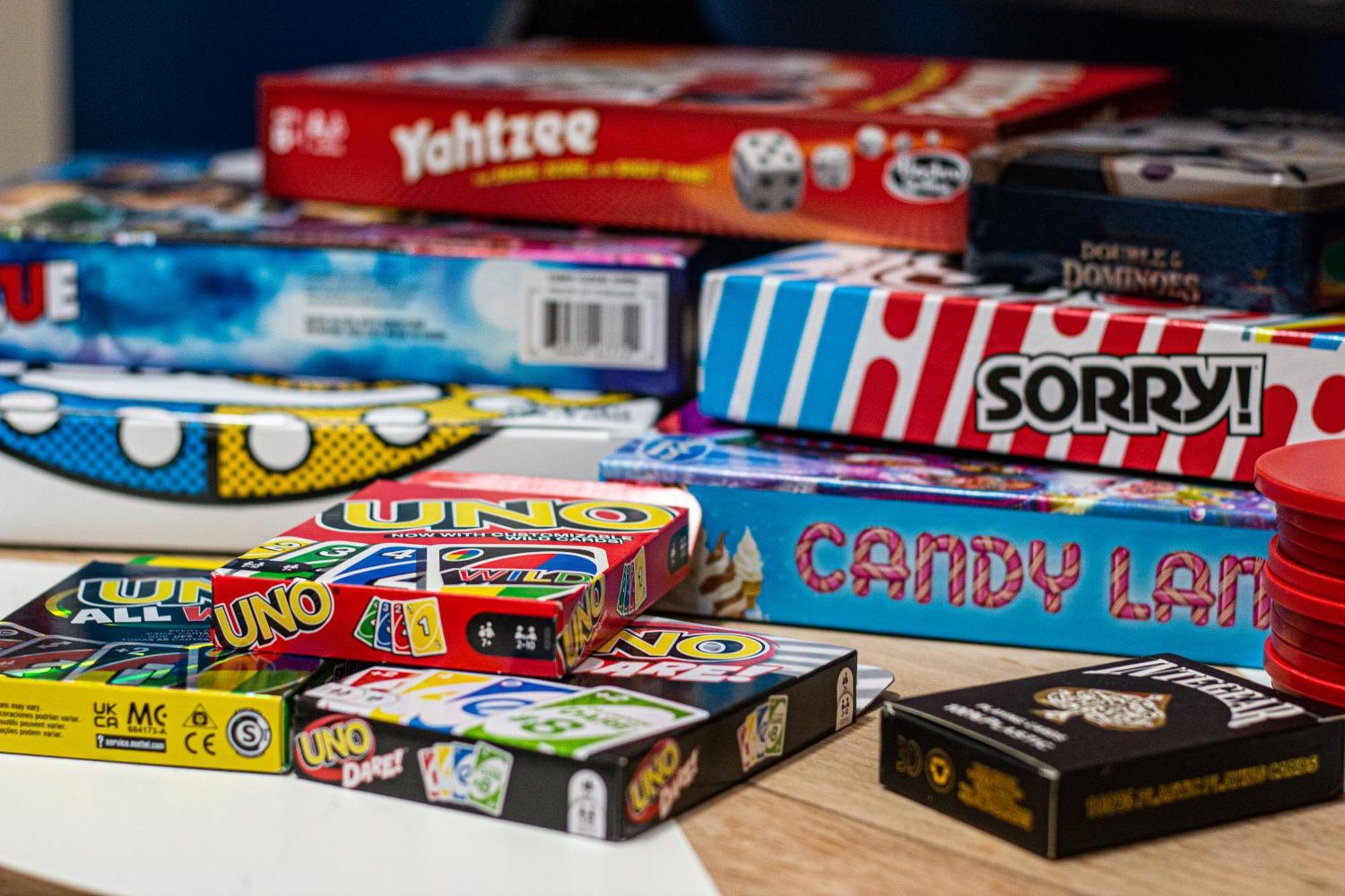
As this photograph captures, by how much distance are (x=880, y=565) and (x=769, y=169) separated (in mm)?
241

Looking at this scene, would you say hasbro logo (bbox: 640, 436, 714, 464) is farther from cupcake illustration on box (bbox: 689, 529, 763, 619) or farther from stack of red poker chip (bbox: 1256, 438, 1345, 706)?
stack of red poker chip (bbox: 1256, 438, 1345, 706)

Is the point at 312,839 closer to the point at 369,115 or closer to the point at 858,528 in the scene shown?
the point at 858,528

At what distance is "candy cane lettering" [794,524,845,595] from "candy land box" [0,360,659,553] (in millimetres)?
105

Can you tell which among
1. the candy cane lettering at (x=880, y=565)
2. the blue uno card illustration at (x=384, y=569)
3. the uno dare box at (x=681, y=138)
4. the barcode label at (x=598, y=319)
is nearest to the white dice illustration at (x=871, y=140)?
the uno dare box at (x=681, y=138)

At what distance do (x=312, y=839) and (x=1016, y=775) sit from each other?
0.22m

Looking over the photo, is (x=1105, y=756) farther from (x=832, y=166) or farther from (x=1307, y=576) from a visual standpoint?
(x=832, y=166)

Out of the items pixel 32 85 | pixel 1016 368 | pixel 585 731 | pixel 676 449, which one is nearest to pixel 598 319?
pixel 676 449

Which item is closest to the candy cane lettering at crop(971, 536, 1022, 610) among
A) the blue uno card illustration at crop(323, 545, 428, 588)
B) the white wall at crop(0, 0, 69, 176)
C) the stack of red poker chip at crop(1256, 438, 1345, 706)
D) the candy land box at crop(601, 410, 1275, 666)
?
the candy land box at crop(601, 410, 1275, 666)

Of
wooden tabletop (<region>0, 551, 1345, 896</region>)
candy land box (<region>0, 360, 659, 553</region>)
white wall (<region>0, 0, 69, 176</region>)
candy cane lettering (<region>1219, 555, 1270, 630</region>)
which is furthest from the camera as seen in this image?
white wall (<region>0, 0, 69, 176</region>)

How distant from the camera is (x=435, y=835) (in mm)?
508

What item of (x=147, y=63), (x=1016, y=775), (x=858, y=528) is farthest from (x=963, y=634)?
(x=147, y=63)

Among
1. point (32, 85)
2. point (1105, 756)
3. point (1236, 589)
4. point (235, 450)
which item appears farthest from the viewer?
point (32, 85)

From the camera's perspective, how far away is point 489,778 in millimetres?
510

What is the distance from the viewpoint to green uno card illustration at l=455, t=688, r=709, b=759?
1.63 feet
